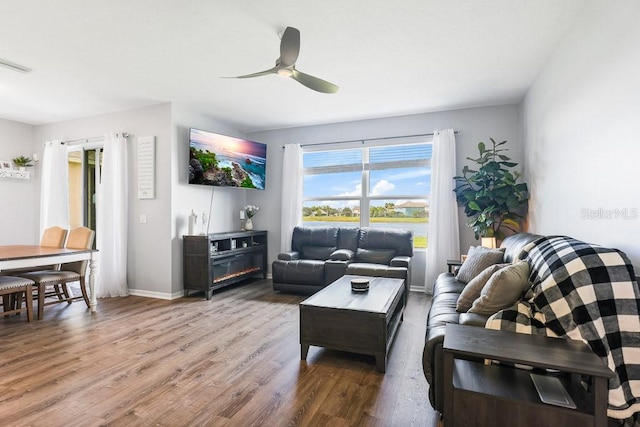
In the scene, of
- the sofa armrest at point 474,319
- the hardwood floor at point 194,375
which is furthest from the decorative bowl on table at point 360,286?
the sofa armrest at point 474,319

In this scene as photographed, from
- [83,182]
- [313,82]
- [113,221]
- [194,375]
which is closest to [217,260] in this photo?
[113,221]

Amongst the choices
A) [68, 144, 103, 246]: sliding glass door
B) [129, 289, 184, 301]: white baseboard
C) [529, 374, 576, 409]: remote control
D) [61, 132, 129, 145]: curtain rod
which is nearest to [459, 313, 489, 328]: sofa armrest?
[529, 374, 576, 409]: remote control

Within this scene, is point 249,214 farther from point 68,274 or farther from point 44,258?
point 44,258

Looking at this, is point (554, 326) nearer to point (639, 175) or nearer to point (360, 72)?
point (639, 175)

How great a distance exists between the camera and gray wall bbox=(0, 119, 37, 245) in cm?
520

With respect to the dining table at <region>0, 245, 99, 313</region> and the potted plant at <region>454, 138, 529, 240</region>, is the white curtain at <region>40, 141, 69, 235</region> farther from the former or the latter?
the potted plant at <region>454, 138, 529, 240</region>

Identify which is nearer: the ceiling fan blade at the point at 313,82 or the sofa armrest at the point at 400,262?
the ceiling fan blade at the point at 313,82

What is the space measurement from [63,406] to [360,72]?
142 inches

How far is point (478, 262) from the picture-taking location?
3.03m

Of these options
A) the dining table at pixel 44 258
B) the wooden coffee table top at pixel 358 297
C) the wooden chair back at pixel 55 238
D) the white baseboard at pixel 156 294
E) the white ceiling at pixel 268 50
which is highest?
the white ceiling at pixel 268 50

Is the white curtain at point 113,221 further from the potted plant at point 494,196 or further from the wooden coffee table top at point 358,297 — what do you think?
the potted plant at point 494,196

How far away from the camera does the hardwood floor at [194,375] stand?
1845 millimetres

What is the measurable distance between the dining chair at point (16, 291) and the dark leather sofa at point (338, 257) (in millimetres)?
2704

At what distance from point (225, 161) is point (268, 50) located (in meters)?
2.26
